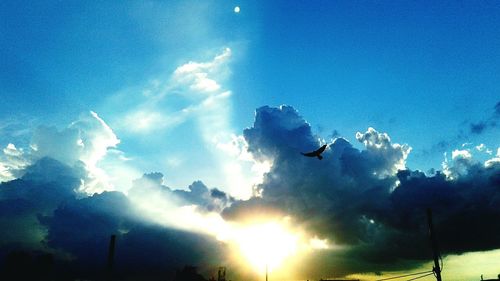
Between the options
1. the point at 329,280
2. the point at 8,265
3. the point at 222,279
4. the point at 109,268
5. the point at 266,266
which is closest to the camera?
the point at 109,268

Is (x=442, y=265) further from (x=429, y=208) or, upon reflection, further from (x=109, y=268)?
(x=109, y=268)

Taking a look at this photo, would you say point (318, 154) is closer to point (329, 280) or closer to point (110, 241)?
point (110, 241)

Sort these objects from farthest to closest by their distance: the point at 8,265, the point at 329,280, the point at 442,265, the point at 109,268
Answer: the point at 8,265 < the point at 329,280 < the point at 109,268 < the point at 442,265

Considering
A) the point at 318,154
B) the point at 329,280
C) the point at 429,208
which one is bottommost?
the point at 329,280

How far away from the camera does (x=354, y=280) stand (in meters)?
66.9

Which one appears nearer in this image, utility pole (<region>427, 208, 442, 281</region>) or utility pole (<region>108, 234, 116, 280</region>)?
utility pole (<region>427, 208, 442, 281</region>)

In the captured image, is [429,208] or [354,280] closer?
[429,208]

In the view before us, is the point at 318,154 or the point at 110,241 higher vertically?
the point at 318,154

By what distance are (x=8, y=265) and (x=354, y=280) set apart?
7103cm

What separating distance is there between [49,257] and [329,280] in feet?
204

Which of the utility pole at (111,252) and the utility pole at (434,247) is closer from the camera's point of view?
the utility pole at (434,247)

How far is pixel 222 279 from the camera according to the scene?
64750mm

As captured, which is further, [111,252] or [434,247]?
[111,252]

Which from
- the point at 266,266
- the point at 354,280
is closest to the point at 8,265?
the point at 266,266
